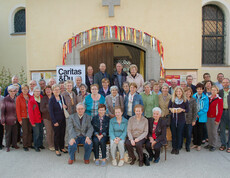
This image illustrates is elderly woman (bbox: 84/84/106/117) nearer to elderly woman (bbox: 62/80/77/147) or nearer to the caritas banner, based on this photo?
elderly woman (bbox: 62/80/77/147)

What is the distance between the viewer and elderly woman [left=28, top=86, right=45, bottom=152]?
4969 mm

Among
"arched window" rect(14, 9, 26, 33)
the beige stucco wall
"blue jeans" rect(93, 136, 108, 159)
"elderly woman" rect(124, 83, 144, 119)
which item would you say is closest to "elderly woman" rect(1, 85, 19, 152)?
"blue jeans" rect(93, 136, 108, 159)

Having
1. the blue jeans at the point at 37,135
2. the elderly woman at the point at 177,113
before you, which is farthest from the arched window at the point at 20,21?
the elderly woman at the point at 177,113

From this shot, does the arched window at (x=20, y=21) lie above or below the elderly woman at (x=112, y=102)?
above

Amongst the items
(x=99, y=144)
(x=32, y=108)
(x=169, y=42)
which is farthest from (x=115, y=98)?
(x=169, y=42)

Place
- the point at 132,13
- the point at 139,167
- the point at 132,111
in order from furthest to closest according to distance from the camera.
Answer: the point at 132,13 → the point at 132,111 → the point at 139,167

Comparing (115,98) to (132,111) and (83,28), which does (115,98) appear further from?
(83,28)

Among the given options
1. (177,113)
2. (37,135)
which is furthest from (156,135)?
(37,135)

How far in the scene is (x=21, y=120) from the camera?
5.10 metres

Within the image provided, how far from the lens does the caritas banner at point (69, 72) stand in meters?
6.09

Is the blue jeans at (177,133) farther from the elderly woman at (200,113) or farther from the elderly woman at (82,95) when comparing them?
the elderly woman at (82,95)

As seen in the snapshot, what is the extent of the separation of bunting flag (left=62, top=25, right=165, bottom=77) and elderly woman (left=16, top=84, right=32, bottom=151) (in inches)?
92.9

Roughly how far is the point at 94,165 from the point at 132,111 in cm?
151

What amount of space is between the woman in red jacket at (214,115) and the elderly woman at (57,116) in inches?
144
